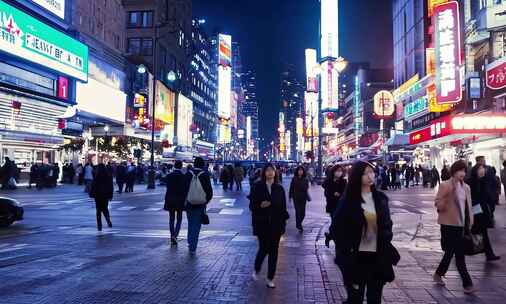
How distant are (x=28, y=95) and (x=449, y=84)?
29.7m

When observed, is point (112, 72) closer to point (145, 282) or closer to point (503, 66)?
point (503, 66)

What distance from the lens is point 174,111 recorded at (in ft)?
267

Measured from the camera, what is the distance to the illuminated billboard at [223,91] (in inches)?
5044

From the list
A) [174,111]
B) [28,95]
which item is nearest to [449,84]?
[28,95]

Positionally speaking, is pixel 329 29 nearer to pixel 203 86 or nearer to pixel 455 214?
pixel 203 86

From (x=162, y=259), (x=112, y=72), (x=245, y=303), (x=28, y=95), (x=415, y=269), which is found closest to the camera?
(x=245, y=303)

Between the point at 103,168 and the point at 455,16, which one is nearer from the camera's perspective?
the point at 103,168

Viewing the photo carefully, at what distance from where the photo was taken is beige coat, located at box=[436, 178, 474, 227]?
23.2ft

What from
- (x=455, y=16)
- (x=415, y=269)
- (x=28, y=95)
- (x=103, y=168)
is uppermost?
(x=455, y=16)

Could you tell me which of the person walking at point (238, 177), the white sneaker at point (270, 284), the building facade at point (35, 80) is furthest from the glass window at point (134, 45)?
the white sneaker at point (270, 284)

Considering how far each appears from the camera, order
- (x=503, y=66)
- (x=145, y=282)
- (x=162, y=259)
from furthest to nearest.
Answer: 1. (x=503, y=66)
2. (x=162, y=259)
3. (x=145, y=282)

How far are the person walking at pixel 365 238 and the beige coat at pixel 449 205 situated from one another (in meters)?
2.65

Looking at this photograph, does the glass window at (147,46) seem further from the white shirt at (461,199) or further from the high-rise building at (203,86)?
the white shirt at (461,199)

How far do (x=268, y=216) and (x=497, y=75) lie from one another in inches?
1042
